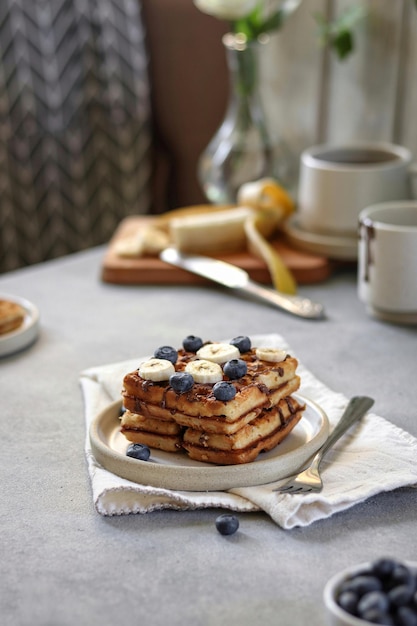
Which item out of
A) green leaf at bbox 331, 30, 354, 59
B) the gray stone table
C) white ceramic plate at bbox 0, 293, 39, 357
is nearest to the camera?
the gray stone table

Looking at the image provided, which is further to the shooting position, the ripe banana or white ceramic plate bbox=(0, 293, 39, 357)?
the ripe banana

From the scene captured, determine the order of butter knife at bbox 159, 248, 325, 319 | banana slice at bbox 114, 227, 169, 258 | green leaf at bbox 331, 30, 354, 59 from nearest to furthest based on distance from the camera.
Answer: butter knife at bbox 159, 248, 325, 319 → banana slice at bbox 114, 227, 169, 258 → green leaf at bbox 331, 30, 354, 59

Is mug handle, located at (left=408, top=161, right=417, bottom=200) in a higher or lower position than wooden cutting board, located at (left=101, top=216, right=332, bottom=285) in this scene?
higher

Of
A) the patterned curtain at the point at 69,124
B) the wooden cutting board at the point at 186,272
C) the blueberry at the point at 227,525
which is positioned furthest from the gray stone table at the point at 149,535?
the patterned curtain at the point at 69,124

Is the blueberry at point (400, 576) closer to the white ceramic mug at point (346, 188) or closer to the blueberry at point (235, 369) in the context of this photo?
the blueberry at point (235, 369)

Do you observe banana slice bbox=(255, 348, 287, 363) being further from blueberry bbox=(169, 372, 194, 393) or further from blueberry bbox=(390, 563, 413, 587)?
blueberry bbox=(390, 563, 413, 587)

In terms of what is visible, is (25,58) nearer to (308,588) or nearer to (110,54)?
(110,54)

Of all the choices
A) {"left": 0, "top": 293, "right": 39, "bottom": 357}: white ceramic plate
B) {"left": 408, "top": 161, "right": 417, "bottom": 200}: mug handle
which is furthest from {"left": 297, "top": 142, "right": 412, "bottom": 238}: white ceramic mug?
{"left": 0, "top": 293, "right": 39, "bottom": 357}: white ceramic plate

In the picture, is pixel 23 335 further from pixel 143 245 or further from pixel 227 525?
pixel 227 525
